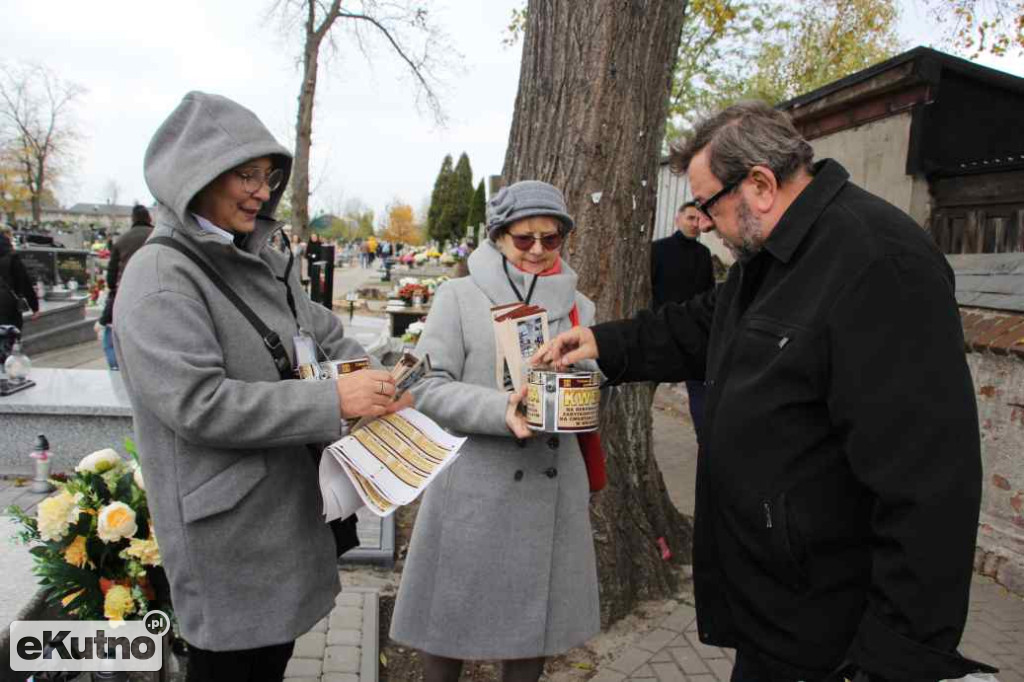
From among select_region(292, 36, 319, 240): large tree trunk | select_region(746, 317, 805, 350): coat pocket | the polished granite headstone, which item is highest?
select_region(292, 36, 319, 240): large tree trunk

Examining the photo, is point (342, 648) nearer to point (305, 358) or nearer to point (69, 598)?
point (69, 598)

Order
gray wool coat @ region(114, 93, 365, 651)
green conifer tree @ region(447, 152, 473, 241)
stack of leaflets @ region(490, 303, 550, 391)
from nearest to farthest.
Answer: gray wool coat @ region(114, 93, 365, 651) → stack of leaflets @ region(490, 303, 550, 391) → green conifer tree @ region(447, 152, 473, 241)

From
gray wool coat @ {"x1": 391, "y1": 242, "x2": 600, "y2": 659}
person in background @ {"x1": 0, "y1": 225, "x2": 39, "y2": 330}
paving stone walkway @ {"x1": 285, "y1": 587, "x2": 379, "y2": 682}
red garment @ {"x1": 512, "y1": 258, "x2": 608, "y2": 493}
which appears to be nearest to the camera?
gray wool coat @ {"x1": 391, "y1": 242, "x2": 600, "y2": 659}

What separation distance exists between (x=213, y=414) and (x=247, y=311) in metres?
0.33

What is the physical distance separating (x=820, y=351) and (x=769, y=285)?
0.89 feet

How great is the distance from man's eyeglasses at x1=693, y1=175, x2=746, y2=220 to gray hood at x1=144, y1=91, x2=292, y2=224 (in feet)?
3.76

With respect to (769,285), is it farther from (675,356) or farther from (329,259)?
(329,259)

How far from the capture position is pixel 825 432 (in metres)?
1.62

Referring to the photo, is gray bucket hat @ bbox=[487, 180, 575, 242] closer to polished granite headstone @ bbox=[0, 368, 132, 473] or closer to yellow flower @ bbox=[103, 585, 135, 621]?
yellow flower @ bbox=[103, 585, 135, 621]

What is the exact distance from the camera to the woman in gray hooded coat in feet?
5.82

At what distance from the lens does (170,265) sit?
1.83 metres

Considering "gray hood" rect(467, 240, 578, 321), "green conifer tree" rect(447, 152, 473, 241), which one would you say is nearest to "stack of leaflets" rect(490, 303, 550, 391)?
"gray hood" rect(467, 240, 578, 321)

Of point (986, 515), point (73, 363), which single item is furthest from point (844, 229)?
point (73, 363)

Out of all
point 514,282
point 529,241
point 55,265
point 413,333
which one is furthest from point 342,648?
point 55,265
